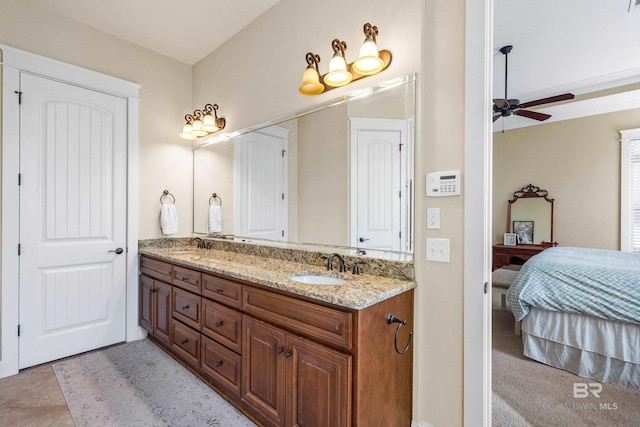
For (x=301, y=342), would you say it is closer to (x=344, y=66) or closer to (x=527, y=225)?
(x=344, y=66)

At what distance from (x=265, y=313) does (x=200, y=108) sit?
2655 millimetres

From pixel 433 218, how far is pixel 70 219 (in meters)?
2.96

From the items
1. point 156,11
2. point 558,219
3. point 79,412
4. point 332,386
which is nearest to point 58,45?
point 156,11

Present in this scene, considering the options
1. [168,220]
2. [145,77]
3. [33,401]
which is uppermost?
[145,77]

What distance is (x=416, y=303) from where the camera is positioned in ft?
5.43

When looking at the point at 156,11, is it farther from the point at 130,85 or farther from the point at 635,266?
the point at 635,266

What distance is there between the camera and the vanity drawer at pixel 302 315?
1.30 metres

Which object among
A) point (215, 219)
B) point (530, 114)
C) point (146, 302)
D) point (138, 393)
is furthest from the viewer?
point (530, 114)

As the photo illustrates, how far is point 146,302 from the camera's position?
113 inches

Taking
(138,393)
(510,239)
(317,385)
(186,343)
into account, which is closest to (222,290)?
(186,343)

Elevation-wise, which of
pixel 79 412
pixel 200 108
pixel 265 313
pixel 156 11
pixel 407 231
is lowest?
pixel 79 412

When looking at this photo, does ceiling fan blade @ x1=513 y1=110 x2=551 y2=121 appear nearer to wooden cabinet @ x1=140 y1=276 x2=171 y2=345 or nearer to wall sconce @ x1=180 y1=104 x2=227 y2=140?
wall sconce @ x1=180 y1=104 x2=227 y2=140

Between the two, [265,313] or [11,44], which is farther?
[11,44]

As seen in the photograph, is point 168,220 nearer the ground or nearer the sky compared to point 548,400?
nearer the sky
